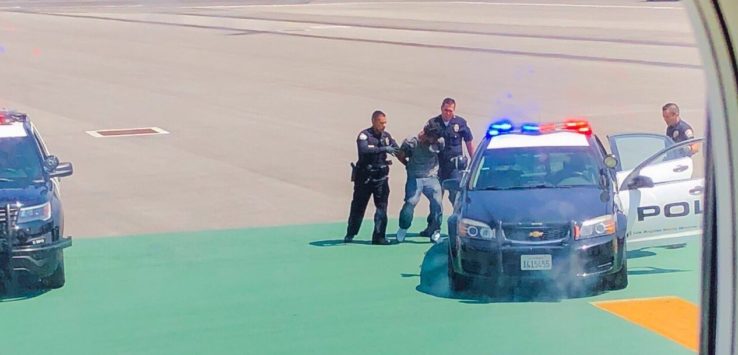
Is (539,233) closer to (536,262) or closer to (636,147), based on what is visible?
(536,262)

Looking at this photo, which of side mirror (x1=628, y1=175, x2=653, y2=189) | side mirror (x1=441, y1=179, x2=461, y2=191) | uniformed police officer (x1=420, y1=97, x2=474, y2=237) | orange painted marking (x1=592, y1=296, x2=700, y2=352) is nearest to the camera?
orange painted marking (x1=592, y1=296, x2=700, y2=352)

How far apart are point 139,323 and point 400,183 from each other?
6373mm

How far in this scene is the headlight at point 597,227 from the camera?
371 inches

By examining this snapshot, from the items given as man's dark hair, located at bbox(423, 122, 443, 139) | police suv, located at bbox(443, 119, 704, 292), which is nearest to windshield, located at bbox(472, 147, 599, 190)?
police suv, located at bbox(443, 119, 704, 292)

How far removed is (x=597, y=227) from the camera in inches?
373

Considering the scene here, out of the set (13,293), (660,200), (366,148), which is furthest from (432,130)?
(13,293)

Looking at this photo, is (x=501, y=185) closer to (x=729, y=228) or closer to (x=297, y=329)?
(x=297, y=329)

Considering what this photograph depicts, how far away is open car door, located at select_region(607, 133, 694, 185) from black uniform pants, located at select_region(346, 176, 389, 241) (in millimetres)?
2498

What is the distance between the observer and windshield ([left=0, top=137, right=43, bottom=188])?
1016 cm

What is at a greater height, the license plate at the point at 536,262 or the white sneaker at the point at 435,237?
the license plate at the point at 536,262

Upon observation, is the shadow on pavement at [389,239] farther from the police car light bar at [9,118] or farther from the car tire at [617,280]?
the police car light bar at [9,118]

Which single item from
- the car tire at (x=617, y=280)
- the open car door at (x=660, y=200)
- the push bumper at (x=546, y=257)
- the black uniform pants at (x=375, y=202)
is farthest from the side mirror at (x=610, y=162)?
the black uniform pants at (x=375, y=202)

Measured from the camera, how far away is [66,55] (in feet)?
120

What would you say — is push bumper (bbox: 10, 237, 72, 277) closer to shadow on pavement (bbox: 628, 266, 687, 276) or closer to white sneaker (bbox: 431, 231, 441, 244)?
white sneaker (bbox: 431, 231, 441, 244)
